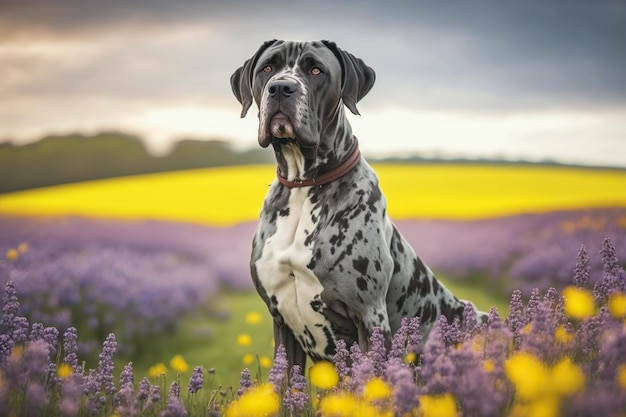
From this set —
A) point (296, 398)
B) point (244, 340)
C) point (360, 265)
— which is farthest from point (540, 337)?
point (244, 340)

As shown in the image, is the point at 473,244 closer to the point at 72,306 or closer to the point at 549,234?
the point at 549,234

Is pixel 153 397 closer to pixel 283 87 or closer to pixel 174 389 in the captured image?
pixel 174 389

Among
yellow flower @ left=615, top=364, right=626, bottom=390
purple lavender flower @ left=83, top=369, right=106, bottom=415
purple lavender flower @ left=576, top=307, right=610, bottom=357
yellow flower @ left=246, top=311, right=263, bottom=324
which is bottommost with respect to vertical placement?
yellow flower @ left=246, top=311, right=263, bottom=324

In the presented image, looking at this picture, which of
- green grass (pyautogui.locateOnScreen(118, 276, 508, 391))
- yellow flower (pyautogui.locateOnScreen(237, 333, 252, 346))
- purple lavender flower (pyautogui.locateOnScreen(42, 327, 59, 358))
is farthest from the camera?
green grass (pyautogui.locateOnScreen(118, 276, 508, 391))

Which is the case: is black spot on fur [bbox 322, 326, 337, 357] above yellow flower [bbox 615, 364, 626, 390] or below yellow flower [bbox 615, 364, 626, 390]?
below

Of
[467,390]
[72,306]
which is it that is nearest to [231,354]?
[72,306]

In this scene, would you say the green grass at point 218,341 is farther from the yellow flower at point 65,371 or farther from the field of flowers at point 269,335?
the yellow flower at point 65,371

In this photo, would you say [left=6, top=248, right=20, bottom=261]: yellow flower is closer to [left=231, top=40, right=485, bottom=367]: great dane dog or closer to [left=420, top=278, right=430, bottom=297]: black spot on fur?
[left=231, top=40, right=485, bottom=367]: great dane dog

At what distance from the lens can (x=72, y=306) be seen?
8.41m

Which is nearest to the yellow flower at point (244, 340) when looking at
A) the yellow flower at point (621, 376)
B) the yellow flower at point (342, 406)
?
the yellow flower at point (342, 406)

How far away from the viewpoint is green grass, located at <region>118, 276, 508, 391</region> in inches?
328

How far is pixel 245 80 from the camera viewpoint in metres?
5.30

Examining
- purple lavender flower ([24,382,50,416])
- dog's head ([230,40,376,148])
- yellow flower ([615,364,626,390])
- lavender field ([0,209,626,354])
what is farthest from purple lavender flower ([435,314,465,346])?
lavender field ([0,209,626,354])

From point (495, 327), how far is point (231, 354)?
5.77 metres
